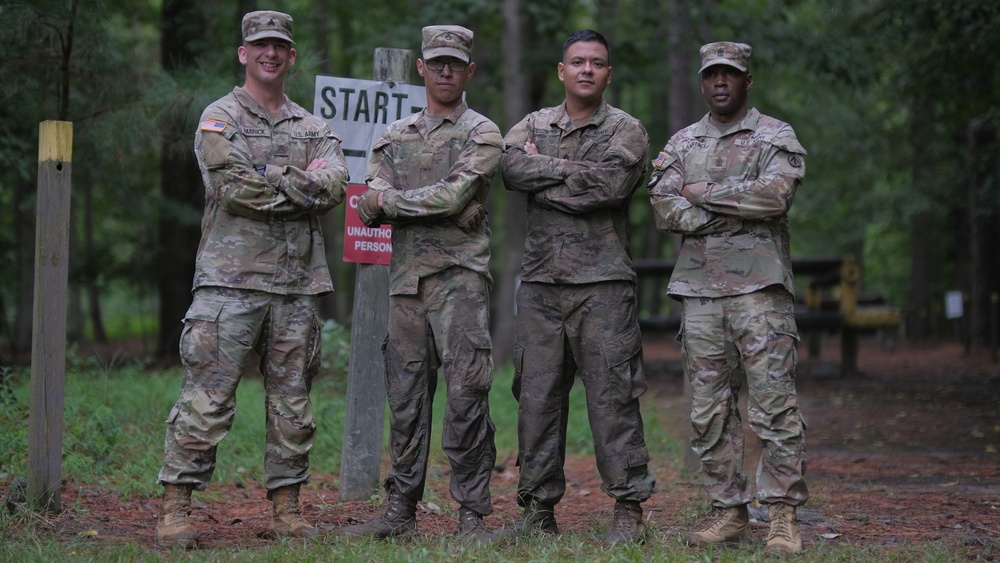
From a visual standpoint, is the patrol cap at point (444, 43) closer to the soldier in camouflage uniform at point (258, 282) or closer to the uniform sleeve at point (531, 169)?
the uniform sleeve at point (531, 169)

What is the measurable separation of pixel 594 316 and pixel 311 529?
1.76m

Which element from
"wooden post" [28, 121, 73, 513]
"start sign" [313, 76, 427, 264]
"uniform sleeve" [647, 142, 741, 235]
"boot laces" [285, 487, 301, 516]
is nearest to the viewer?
"uniform sleeve" [647, 142, 741, 235]

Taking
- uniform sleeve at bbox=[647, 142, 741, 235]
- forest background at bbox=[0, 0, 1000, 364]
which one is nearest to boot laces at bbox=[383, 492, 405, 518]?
uniform sleeve at bbox=[647, 142, 741, 235]

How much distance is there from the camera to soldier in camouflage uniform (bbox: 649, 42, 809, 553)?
4.84 metres

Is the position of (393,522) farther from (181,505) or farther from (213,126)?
(213,126)

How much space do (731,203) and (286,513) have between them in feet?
8.84

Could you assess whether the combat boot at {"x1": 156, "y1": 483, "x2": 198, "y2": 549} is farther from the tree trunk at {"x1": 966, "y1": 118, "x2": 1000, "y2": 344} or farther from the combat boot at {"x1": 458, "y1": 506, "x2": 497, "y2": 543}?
the tree trunk at {"x1": 966, "y1": 118, "x2": 1000, "y2": 344}

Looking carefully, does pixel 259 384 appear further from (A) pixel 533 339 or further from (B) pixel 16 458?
(A) pixel 533 339

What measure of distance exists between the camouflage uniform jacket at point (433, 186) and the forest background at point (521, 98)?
3.59 meters

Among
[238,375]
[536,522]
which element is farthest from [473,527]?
[238,375]

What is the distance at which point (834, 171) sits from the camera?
24516mm

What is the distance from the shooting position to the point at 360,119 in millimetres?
6211

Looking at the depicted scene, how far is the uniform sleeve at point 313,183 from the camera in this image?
5.04m

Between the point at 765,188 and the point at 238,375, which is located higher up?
the point at 765,188
